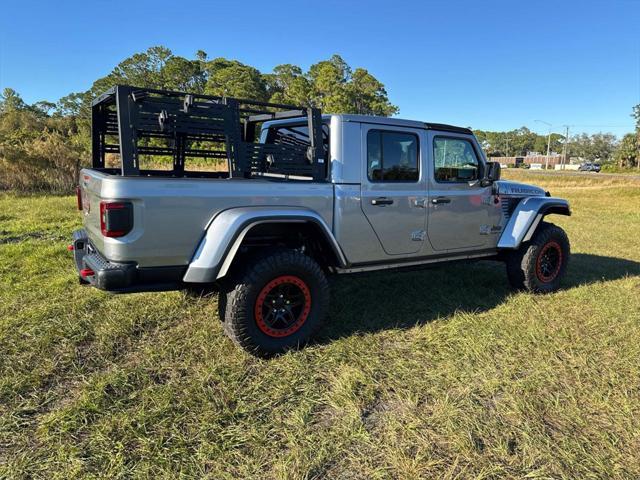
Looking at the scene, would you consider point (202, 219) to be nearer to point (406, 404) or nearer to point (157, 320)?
point (157, 320)

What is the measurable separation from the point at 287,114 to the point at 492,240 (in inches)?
102

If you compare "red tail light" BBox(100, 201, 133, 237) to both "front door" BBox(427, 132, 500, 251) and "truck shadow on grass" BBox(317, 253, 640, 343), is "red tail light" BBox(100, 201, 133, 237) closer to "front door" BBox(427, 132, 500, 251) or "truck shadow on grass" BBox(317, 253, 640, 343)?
"truck shadow on grass" BBox(317, 253, 640, 343)

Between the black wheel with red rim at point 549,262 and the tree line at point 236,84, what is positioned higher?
the tree line at point 236,84

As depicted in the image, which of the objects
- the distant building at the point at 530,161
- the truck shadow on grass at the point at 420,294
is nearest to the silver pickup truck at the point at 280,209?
the truck shadow on grass at the point at 420,294

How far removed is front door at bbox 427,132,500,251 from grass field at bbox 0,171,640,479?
710 mm

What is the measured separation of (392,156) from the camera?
3.90 metres

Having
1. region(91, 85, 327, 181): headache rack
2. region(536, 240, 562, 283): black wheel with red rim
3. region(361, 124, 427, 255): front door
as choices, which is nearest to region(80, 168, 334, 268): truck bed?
region(91, 85, 327, 181): headache rack

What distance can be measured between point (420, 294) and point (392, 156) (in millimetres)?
1691

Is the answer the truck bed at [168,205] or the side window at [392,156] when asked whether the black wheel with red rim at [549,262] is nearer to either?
the side window at [392,156]

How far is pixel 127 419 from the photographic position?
2426 millimetres

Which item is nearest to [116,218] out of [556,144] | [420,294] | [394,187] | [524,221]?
[394,187]

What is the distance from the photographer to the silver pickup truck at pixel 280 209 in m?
2.83

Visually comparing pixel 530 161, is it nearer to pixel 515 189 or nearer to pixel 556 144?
pixel 556 144

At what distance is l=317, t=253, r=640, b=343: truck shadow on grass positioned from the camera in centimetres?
402
